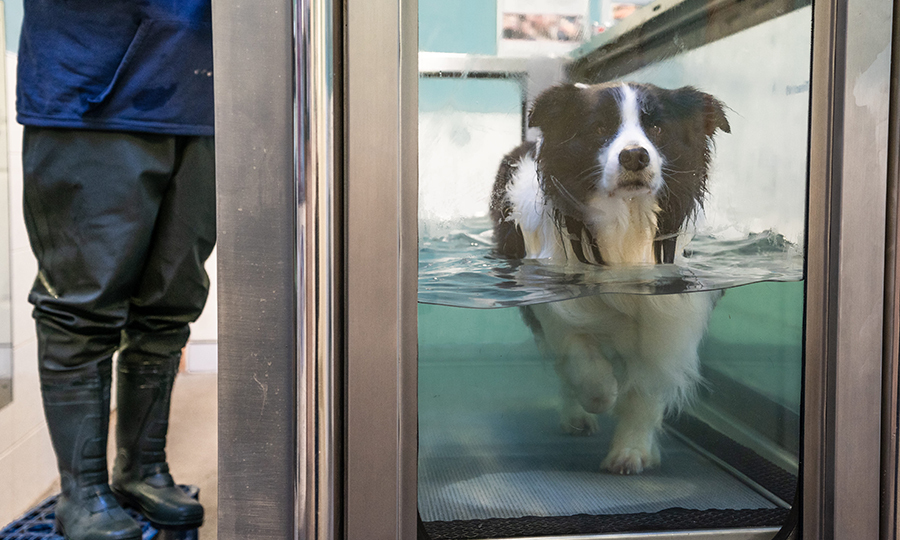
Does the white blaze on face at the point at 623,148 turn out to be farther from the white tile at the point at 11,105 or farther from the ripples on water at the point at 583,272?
the white tile at the point at 11,105

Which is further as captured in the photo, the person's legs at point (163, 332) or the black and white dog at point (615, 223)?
the person's legs at point (163, 332)

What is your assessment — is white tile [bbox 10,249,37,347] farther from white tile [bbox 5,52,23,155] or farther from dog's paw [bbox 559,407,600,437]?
dog's paw [bbox 559,407,600,437]

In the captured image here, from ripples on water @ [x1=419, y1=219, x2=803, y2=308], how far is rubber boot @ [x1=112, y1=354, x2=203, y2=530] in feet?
2.16

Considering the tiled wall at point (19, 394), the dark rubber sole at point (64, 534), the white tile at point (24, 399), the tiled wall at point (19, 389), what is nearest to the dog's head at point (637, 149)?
the tiled wall at point (19, 389)

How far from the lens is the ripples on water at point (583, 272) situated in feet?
2.67

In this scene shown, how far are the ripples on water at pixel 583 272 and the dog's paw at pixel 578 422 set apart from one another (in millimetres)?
183

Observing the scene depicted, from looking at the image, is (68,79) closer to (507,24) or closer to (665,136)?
(507,24)

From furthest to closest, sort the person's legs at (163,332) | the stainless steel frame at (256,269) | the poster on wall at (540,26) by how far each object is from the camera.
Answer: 1. the person's legs at (163,332)
2. the poster on wall at (540,26)
3. the stainless steel frame at (256,269)

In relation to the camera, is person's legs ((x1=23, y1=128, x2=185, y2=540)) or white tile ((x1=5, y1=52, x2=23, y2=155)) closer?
person's legs ((x1=23, y1=128, x2=185, y2=540))

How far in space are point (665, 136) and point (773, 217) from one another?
0.20m

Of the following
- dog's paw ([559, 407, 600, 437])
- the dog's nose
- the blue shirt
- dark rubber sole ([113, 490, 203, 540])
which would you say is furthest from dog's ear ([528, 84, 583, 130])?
dark rubber sole ([113, 490, 203, 540])

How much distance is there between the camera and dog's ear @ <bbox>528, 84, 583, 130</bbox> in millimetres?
805

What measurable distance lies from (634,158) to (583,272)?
0.18 m

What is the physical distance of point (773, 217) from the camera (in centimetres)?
85
